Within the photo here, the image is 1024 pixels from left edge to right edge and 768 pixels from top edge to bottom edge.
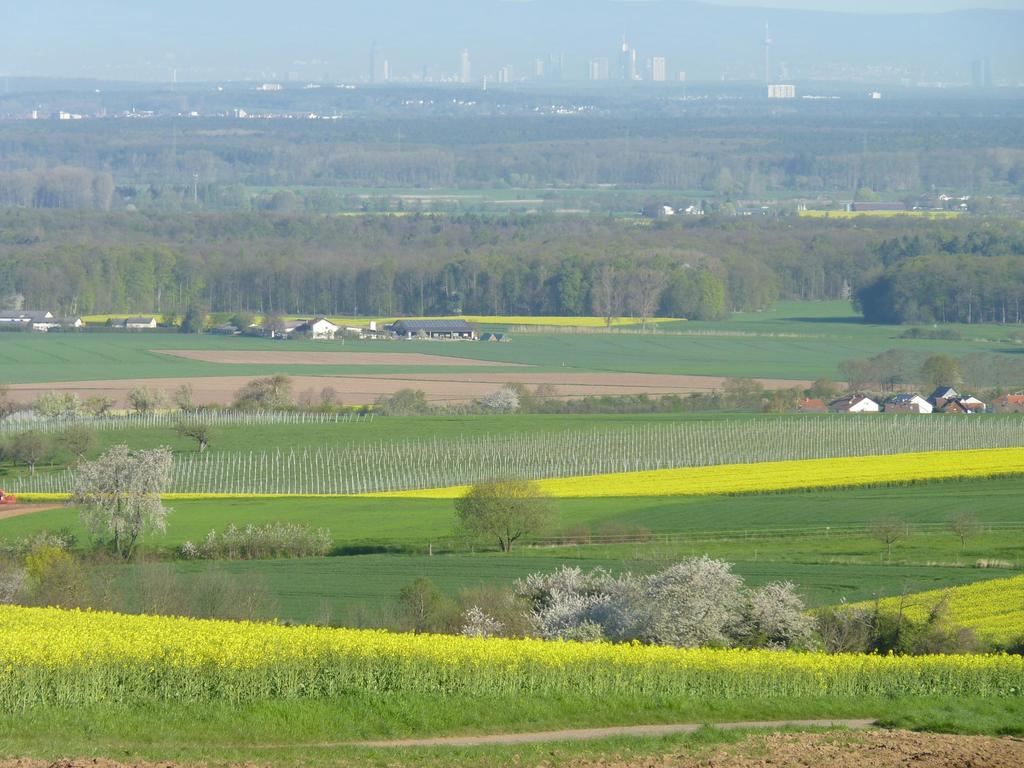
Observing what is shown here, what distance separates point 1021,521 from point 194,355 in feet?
136

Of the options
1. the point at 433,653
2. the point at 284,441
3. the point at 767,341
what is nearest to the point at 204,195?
the point at 767,341

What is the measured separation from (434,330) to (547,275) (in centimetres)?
1207

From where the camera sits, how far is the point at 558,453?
44.8 meters

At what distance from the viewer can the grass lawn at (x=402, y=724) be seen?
1445 centimetres

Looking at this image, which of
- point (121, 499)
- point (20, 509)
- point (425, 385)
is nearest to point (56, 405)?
point (425, 385)

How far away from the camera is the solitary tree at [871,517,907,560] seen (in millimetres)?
30672

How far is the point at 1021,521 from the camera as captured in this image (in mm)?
33188

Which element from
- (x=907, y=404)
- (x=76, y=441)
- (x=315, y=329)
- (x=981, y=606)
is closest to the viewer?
(x=981, y=606)

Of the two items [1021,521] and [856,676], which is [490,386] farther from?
[856,676]

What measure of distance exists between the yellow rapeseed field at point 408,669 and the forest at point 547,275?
65483 mm

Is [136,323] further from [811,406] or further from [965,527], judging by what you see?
[965,527]

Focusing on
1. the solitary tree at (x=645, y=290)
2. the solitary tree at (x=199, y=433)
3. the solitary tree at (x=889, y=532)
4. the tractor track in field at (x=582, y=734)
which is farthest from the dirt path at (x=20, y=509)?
the solitary tree at (x=645, y=290)

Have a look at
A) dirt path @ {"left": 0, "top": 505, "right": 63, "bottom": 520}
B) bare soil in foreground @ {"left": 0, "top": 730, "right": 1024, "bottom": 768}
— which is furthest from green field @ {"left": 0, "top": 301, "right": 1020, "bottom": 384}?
bare soil in foreground @ {"left": 0, "top": 730, "right": 1024, "bottom": 768}

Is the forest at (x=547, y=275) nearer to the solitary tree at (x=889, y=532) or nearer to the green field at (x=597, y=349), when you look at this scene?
the green field at (x=597, y=349)
